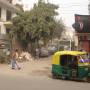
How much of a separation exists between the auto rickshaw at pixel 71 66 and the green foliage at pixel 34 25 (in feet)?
64.3

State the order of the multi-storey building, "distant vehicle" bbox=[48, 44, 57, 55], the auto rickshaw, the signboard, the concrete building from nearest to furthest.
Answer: the auto rickshaw
the signboard
the multi-storey building
the concrete building
"distant vehicle" bbox=[48, 44, 57, 55]

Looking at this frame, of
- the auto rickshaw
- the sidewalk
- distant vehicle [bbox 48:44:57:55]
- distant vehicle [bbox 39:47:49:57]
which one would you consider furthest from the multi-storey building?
the auto rickshaw

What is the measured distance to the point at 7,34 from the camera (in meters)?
48.3

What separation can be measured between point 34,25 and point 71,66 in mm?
21197

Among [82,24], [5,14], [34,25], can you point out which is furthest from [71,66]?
[5,14]

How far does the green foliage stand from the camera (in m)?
46.0

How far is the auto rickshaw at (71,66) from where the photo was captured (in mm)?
24609

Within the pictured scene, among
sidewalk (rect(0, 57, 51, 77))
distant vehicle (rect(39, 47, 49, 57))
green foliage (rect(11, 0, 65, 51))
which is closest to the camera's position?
sidewalk (rect(0, 57, 51, 77))

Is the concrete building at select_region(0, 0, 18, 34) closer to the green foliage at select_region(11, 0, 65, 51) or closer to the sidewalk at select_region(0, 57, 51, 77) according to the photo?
the green foliage at select_region(11, 0, 65, 51)

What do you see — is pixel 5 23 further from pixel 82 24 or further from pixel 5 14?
pixel 82 24

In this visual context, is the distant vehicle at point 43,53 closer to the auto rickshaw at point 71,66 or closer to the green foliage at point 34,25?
the green foliage at point 34,25

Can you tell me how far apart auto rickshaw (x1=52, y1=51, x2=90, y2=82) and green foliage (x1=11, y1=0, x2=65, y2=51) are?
1961 centimetres

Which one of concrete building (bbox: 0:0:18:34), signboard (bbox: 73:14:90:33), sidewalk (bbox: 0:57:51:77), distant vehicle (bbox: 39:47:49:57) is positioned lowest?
sidewalk (bbox: 0:57:51:77)

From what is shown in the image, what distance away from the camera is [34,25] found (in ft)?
151
